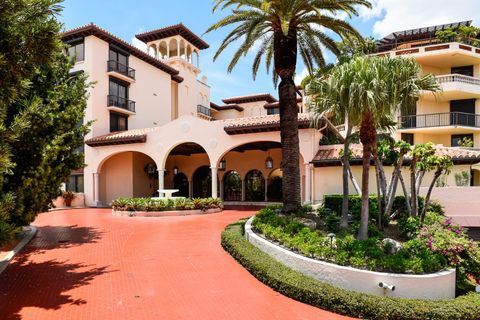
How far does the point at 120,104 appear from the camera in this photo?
28.6m

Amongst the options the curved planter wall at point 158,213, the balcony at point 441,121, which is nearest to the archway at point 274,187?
the curved planter wall at point 158,213

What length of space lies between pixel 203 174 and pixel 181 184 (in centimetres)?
239

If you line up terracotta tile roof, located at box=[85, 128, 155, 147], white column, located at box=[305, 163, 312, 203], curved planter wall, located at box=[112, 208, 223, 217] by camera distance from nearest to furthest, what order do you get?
curved planter wall, located at box=[112, 208, 223, 217], white column, located at box=[305, 163, 312, 203], terracotta tile roof, located at box=[85, 128, 155, 147]

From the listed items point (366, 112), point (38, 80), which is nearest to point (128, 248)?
point (38, 80)

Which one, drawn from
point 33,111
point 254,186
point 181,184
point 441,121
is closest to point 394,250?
point 33,111

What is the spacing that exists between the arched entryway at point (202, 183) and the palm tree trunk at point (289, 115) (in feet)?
56.1

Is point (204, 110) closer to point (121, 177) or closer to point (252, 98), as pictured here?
point (252, 98)

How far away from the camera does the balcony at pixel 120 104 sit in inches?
1086

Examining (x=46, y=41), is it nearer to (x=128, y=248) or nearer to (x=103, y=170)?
(x=128, y=248)

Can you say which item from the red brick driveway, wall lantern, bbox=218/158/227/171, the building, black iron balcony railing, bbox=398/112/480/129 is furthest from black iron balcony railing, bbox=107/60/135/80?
black iron balcony railing, bbox=398/112/480/129

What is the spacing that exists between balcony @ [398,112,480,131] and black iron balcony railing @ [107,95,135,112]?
21511 millimetres

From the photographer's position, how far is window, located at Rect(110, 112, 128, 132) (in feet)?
93.9

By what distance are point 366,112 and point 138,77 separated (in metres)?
25.0

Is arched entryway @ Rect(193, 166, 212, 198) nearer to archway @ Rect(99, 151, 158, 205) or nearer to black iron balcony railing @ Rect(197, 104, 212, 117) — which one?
archway @ Rect(99, 151, 158, 205)
